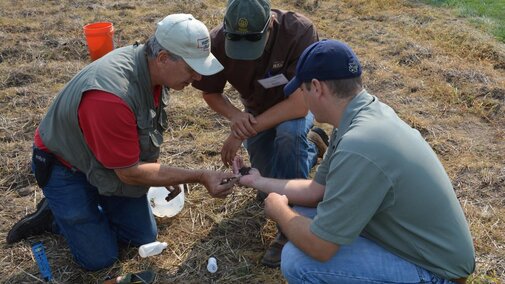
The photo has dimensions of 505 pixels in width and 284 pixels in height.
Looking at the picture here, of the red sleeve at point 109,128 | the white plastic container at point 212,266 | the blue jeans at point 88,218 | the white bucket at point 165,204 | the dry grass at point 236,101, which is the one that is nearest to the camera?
the red sleeve at point 109,128

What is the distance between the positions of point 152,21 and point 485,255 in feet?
22.3

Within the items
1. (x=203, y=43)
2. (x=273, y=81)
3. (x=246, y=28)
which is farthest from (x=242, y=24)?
(x=273, y=81)

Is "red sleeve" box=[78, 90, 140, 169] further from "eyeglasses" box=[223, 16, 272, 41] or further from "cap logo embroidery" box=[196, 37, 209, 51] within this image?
"eyeglasses" box=[223, 16, 272, 41]

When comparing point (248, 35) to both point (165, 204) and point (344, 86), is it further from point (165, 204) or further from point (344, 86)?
point (165, 204)

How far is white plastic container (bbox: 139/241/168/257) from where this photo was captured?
11.4ft

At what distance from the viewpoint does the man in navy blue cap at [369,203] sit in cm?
213

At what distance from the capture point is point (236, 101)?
5.86 meters

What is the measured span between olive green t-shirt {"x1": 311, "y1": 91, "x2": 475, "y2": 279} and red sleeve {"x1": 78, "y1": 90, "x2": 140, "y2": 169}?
1220 millimetres

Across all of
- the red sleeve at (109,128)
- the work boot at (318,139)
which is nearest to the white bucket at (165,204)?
the red sleeve at (109,128)

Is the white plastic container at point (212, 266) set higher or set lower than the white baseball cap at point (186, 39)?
lower

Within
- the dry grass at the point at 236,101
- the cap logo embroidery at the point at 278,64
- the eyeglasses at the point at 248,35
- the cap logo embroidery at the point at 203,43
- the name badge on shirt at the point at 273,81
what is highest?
the cap logo embroidery at the point at 203,43

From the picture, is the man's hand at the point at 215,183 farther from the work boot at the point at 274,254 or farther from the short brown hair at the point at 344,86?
the short brown hair at the point at 344,86

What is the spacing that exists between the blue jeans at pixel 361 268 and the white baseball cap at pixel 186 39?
1.25 m

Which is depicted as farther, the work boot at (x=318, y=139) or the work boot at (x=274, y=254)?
the work boot at (x=318, y=139)
